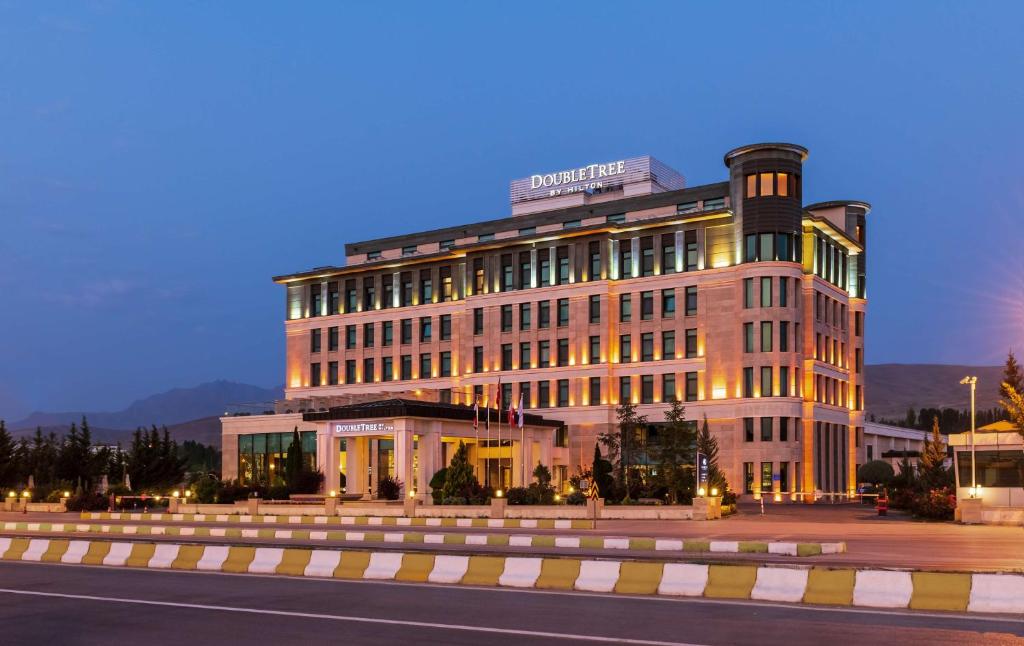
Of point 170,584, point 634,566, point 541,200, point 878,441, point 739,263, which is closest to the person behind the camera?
point 634,566

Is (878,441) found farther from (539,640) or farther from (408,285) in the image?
(539,640)

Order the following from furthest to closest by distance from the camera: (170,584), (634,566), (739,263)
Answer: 1. (739,263)
2. (170,584)
3. (634,566)

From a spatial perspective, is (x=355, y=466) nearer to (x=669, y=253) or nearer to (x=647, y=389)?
(x=647, y=389)

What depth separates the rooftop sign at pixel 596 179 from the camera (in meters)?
95.6

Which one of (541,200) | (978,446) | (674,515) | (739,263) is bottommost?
(674,515)

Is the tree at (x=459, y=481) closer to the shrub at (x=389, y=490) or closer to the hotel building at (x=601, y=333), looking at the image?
the shrub at (x=389, y=490)

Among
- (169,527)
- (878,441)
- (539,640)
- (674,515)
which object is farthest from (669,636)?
(878,441)

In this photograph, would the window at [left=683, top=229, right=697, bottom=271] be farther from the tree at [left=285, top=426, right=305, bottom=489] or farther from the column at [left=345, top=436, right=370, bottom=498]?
the tree at [left=285, top=426, right=305, bottom=489]

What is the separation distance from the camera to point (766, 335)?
8169cm

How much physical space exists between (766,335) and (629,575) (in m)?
64.2

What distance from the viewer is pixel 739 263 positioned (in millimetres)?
82438

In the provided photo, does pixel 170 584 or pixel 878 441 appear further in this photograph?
pixel 878 441

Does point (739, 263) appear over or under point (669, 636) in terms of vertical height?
over

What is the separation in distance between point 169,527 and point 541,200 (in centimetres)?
6272
